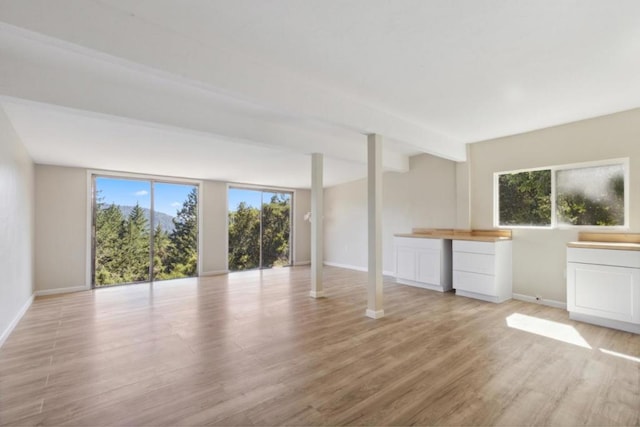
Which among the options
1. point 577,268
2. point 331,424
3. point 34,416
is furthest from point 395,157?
point 34,416

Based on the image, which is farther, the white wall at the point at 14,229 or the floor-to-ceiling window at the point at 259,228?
the floor-to-ceiling window at the point at 259,228

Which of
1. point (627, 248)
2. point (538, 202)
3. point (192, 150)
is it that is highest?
point (192, 150)

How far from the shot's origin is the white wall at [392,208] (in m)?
5.85

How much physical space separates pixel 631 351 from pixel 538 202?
2360 millimetres

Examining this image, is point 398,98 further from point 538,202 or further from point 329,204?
point 329,204

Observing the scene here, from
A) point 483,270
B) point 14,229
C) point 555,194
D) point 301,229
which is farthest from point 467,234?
point 14,229

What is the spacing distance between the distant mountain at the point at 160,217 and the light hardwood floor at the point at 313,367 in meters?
2.22

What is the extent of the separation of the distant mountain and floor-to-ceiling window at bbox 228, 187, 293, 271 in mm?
1357

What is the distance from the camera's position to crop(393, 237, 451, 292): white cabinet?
518 centimetres

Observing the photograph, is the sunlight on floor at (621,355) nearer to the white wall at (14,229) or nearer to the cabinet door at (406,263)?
the cabinet door at (406,263)

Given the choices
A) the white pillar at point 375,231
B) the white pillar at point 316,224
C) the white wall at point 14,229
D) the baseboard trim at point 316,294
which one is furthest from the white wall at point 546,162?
the white wall at point 14,229

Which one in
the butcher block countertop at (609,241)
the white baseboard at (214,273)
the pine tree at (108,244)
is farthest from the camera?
the white baseboard at (214,273)

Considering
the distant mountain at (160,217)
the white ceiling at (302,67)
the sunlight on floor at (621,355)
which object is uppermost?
the white ceiling at (302,67)

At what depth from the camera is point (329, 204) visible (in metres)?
8.61
